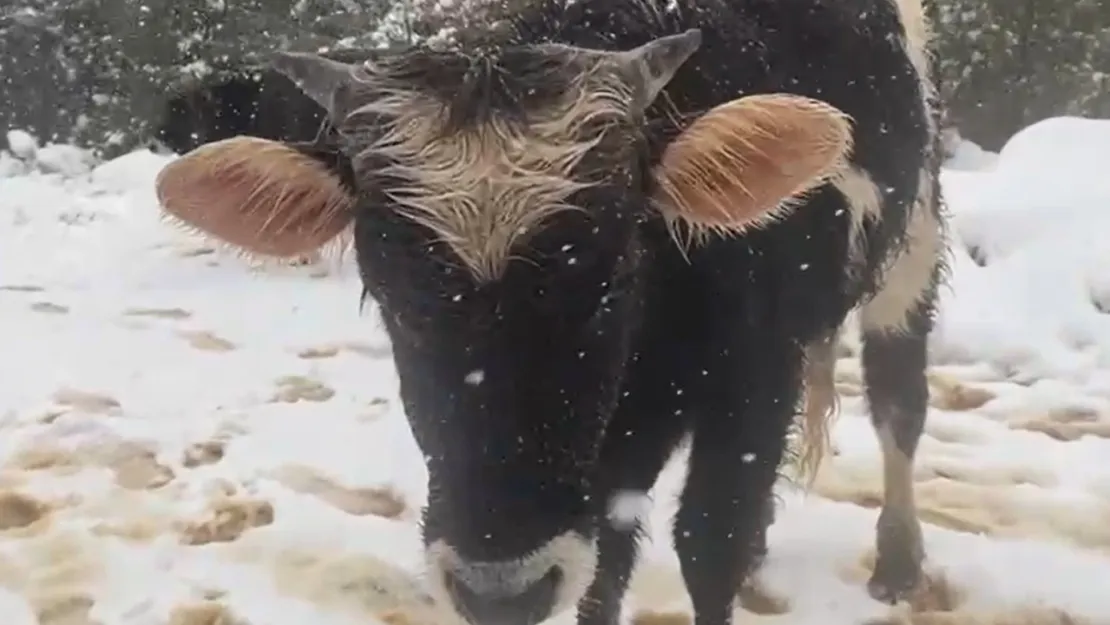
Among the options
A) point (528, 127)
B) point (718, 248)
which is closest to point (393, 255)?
point (528, 127)

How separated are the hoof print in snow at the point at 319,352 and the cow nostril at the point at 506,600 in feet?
12.9

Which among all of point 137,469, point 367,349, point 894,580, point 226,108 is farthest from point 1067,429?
Result: point 226,108

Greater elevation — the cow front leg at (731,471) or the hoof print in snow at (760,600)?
the cow front leg at (731,471)

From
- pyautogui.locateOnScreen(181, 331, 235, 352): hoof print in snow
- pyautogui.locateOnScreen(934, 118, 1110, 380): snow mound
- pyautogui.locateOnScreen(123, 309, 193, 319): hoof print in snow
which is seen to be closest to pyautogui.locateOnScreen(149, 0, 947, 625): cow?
pyautogui.locateOnScreen(934, 118, 1110, 380): snow mound

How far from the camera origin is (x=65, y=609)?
3.68 m

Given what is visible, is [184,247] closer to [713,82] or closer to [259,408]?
[259,408]

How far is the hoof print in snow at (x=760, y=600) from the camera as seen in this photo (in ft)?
12.5

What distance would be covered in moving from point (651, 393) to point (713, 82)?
2.20 ft

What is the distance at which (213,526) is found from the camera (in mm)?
4180

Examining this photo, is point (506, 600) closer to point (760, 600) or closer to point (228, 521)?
point (760, 600)

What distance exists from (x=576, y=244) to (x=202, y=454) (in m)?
2.96

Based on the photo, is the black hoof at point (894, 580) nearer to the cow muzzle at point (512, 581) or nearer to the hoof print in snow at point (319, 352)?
the cow muzzle at point (512, 581)

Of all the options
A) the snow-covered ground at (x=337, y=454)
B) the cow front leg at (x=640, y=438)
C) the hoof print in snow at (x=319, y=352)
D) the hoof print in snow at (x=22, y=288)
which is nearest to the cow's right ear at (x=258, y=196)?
the cow front leg at (x=640, y=438)

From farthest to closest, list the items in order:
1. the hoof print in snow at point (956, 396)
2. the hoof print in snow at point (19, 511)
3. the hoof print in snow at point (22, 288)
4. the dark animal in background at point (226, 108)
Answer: the dark animal in background at point (226, 108)
the hoof print in snow at point (22, 288)
the hoof print in snow at point (956, 396)
the hoof print in snow at point (19, 511)
